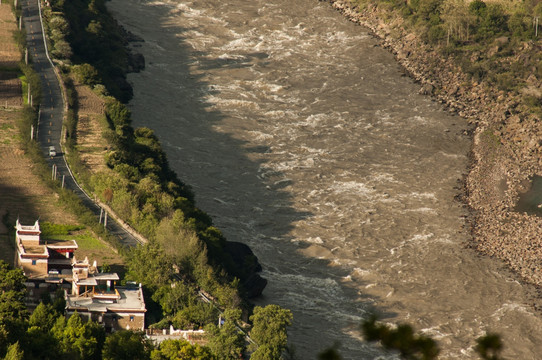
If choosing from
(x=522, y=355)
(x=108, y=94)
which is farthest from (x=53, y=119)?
(x=522, y=355)

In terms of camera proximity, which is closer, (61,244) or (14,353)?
(14,353)

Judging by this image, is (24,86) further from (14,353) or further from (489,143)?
(14,353)

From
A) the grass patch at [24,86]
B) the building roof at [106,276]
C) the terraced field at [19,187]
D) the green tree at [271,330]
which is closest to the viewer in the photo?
the green tree at [271,330]

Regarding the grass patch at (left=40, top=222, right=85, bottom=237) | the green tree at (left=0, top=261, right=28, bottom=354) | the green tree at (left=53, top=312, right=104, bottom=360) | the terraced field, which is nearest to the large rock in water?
the terraced field

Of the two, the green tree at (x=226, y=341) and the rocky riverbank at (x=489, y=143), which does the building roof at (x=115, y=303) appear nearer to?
the green tree at (x=226, y=341)

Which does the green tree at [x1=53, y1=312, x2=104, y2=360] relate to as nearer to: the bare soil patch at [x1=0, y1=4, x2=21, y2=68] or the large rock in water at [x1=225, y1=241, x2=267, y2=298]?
the large rock in water at [x1=225, y1=241, x2=267, y2=298]

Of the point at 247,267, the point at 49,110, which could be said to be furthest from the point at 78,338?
the point at 49,110

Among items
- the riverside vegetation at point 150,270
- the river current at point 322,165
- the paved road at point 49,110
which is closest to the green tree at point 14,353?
the riverside vegetation at point 150,270
